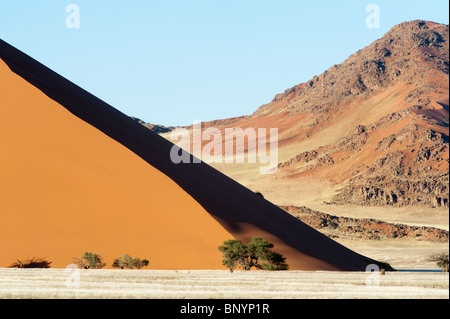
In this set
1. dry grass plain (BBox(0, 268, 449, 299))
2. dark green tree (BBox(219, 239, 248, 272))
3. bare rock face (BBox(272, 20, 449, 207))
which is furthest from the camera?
bare rock face (BBox(272, 20, 449, 207))

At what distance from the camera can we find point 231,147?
5901 inches

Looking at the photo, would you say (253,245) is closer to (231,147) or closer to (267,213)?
(267,213)

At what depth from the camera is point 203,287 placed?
714 inches

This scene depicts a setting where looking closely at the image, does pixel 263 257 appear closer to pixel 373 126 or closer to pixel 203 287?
pixel 203 287

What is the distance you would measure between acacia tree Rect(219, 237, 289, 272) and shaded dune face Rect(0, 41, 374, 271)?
2.68 ft

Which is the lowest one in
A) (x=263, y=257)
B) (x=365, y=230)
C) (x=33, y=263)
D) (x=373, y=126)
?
(x=33, y=263)

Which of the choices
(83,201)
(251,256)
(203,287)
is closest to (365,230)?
(251,256)

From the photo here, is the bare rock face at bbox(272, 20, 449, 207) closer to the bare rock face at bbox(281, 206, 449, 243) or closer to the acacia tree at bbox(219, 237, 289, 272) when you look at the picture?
the bare rock face at bbox(281, 206, 449, 243)

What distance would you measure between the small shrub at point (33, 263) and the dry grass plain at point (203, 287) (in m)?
3.64

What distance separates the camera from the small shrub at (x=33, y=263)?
86.1 feet

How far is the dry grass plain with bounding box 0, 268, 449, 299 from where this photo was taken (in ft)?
51.8

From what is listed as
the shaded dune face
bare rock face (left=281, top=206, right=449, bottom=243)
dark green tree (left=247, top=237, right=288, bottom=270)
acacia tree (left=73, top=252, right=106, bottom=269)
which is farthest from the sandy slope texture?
bare rock face (left=281, top=206, right=449, bottom=243)

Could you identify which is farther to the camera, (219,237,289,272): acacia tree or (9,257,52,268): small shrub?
(219,237,289,272): acacia tree

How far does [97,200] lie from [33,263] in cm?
416
